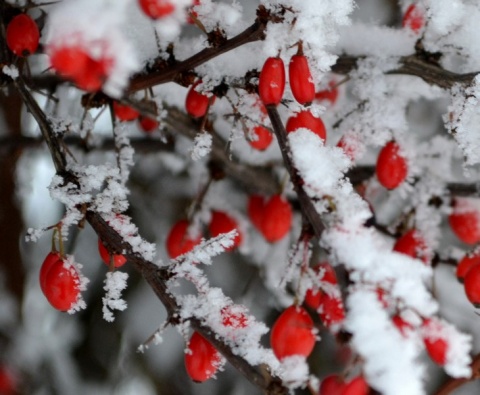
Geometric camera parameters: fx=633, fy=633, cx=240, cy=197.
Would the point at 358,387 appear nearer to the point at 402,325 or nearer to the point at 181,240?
the point at 402,325

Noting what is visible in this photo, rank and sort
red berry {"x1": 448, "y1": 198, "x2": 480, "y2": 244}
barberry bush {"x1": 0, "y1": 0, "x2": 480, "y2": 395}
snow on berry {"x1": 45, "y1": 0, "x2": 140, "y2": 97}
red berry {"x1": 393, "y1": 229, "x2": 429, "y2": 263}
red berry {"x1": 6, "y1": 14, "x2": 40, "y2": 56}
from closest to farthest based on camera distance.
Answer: snow on berry {"x1": 45, "y1": 0, "x2": 140, "y2": 97}
barberry bush {"x1": 0, "y1": 0, "x2": 480, "y2": 395}
red berry {"x1": 6, "y1": 14, "x2": 40, "y2": 56}
red berry {"x1": 393, "y1": 229, "x2": 429, "y2": 263}
red berry {"x1": 448, "y1": 198, "x2": 480, "y2": 244}

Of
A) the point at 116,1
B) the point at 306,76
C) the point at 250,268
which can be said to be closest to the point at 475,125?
the point at 306,76

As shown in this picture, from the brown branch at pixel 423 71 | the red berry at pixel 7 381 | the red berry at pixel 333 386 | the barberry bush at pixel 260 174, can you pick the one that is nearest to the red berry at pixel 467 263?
the barberry bush at pixel 260 174

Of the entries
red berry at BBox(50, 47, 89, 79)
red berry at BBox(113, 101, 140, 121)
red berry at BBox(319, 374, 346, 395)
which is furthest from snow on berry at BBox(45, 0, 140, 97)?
red berry at BBox(113, 101, 140, 121)

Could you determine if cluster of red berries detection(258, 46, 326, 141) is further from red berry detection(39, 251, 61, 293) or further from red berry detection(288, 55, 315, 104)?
red berry detection(39, 251, 61, 293)

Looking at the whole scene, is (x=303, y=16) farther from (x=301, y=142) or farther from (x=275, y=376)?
(x=275, y=376)
